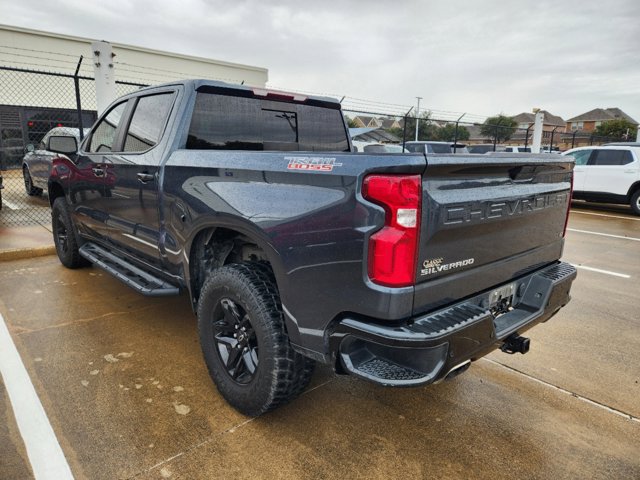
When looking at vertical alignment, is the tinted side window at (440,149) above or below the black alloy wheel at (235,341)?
above

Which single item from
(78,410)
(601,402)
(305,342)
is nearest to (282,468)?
(305,342)

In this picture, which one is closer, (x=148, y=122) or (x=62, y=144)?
(x=148, y=122)

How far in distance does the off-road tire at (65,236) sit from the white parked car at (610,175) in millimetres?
11255

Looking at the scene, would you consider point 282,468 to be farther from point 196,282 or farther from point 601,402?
point 601,402

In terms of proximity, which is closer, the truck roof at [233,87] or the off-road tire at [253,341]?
the off-road tire at [253,341]

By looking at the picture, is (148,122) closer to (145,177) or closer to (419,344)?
(145,177)

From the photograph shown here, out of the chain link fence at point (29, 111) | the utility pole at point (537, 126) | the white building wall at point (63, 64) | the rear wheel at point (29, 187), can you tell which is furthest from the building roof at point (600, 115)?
the rear wheel at point (29, 187)

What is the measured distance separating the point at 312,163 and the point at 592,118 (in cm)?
10059

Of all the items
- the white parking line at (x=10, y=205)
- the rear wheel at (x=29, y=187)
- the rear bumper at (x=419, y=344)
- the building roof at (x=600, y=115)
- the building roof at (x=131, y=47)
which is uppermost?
the building roof at (x=600, y=115)

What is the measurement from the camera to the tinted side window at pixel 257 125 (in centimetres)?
314

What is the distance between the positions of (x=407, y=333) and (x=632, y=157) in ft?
40.9

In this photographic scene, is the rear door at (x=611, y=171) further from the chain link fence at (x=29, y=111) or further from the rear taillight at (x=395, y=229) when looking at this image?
the chain link fence at (x=29, y=111)

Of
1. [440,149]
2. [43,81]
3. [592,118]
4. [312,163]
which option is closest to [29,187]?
[43,81]

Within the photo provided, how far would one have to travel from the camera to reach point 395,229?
181 cm
